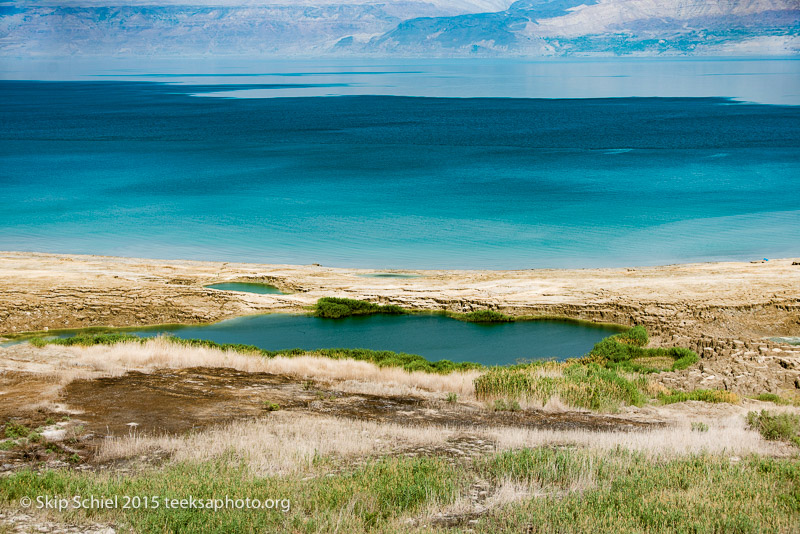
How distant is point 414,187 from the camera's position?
167ft

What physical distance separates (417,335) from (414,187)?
1139 inches

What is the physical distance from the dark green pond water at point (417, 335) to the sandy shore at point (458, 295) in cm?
72

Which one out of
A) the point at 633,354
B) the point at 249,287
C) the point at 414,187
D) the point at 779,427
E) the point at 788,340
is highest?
the point at 414,187

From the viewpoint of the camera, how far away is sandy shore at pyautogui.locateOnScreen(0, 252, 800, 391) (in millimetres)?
22344

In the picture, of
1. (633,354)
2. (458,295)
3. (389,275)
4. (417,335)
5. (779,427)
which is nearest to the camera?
(779,427)

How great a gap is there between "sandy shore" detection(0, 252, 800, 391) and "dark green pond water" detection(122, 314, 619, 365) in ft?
2.35

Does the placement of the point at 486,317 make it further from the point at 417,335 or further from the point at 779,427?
the point at 779,427

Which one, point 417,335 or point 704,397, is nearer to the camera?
point 704,397

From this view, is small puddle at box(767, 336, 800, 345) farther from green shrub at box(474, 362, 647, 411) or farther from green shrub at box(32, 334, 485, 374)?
green shrub at box(32, 334, 485, 374)

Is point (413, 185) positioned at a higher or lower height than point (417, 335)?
higher

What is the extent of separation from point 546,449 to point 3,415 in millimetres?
8776

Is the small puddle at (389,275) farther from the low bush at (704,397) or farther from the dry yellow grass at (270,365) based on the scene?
the low bush at (704,397)

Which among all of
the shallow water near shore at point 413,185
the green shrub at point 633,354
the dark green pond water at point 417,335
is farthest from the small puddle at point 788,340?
the shallow water near shore at point 413,185

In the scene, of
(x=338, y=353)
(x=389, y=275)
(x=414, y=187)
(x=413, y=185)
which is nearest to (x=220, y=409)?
(x=338, y=353)
